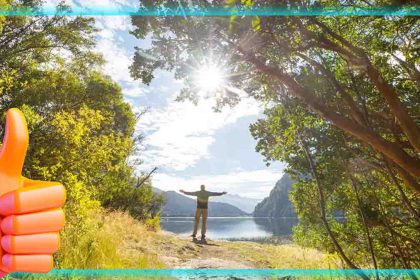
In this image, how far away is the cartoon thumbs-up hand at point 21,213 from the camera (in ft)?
8.01

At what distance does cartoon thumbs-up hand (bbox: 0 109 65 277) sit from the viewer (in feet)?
8.01

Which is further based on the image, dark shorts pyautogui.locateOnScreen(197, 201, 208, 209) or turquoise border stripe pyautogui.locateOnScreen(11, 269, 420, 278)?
dark shorts pyautogui.locateOnScreen(197, 201, 208, 209)

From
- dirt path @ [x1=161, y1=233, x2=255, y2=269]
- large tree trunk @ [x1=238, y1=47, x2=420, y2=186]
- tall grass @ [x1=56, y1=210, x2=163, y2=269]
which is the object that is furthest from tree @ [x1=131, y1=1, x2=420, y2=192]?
dirt path @ [x1=161, y1=233, x2=255, y2=269]

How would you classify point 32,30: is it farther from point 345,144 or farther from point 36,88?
point 345,144

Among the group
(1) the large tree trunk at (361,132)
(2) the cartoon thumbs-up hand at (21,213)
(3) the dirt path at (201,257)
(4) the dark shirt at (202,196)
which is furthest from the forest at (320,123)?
(4) the dark shirt at (202,196)

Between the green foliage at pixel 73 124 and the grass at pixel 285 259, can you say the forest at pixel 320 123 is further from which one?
the grass at pixel 285 259

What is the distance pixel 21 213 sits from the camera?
247 centimetres

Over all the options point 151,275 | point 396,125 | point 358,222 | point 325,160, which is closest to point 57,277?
point 151,275

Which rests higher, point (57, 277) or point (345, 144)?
point (345, 144)

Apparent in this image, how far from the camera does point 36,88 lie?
17.1 m

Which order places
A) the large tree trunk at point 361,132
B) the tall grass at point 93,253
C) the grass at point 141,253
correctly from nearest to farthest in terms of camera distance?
the large tree trunk at point 361,132 < the tall grass at point 93,253 < the grass at point 141,253

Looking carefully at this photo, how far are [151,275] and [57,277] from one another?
268 centimetres

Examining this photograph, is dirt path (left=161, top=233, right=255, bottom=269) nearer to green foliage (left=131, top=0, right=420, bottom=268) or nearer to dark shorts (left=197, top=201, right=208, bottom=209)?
dark shorts (left=197, top=201, right=208, bottom=209)

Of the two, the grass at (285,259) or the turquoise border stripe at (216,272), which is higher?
the grass at (285,259)
